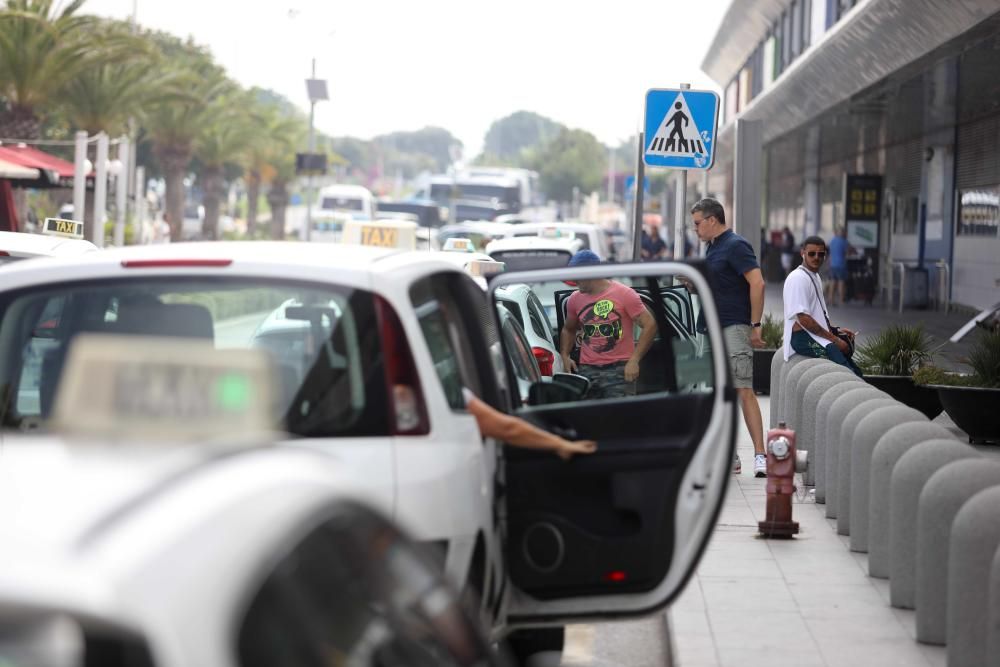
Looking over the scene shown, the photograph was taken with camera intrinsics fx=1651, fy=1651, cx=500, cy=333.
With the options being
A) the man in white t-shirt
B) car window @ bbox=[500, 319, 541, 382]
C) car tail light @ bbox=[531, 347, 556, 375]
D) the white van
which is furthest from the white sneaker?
the white van

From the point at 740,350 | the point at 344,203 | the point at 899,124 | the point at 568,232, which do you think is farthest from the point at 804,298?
the point at 344,203

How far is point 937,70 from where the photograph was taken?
78.1 ft

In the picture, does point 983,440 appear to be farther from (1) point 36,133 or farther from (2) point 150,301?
(1) point 36,133

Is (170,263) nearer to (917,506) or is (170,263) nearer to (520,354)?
(520,354)

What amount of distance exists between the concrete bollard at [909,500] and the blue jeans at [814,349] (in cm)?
515

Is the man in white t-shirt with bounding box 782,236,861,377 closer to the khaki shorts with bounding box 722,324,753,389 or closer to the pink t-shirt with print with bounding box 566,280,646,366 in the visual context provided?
the khaki shorts with bounding box 722,324,753,389

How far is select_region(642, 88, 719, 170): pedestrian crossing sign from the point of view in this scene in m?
13.3

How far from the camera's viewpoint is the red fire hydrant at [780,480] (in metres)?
8.61

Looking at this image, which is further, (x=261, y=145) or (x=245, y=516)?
(x=261, y=145)

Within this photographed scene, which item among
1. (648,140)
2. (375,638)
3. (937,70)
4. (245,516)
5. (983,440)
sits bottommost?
(983,440)

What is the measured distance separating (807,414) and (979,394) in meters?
2.72

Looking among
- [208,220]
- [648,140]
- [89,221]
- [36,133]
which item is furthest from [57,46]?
[208,220]

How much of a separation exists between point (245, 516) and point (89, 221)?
39.1m

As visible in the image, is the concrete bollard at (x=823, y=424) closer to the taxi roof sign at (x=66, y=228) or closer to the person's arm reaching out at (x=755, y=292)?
the person's arm reaching out at (x=755, y=292)
